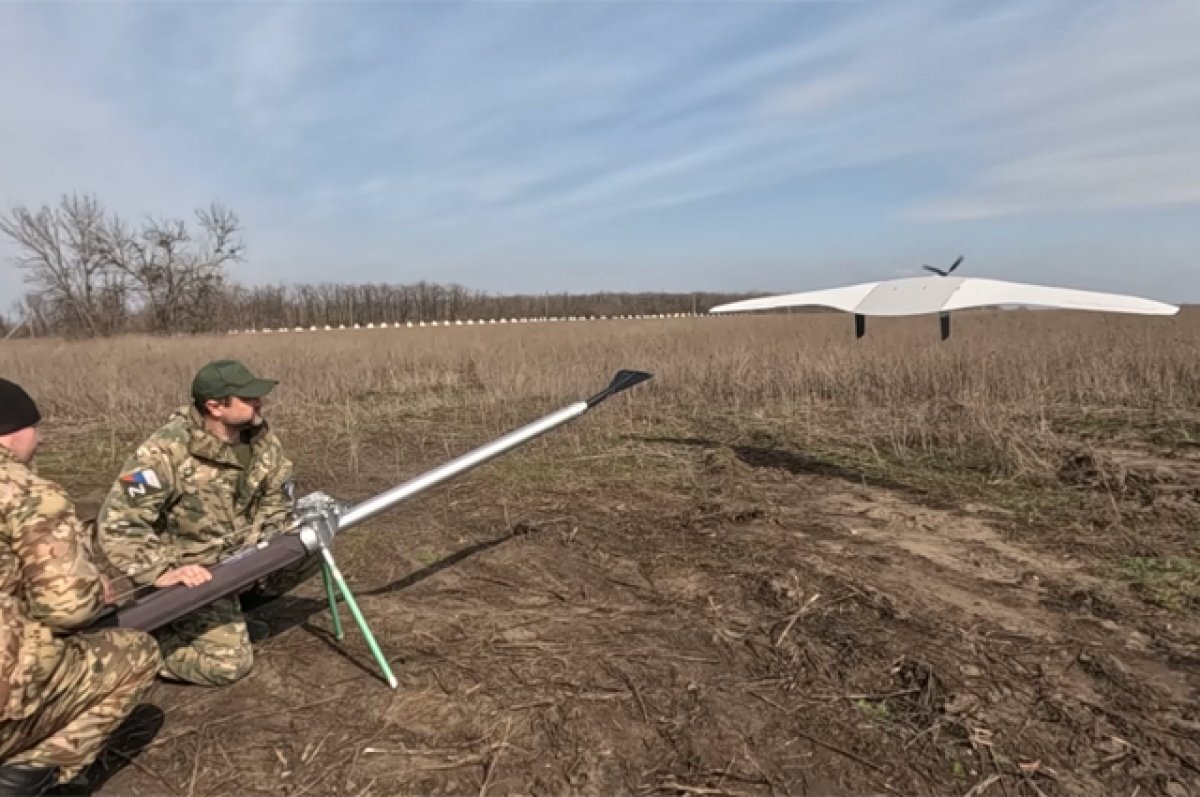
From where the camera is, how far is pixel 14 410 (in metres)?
2.14

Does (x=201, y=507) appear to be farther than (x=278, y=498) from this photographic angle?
No

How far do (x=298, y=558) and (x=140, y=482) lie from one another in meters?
0.80

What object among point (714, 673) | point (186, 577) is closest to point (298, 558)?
point (186, 577)

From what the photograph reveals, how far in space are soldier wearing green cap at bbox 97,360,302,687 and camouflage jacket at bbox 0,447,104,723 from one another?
2.62ft

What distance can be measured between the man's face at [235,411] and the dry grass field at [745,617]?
115cm

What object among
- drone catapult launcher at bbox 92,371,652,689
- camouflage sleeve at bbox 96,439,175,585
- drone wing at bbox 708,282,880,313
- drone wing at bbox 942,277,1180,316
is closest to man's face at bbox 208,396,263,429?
camouflage sleeve at bbox 96,439,175,585

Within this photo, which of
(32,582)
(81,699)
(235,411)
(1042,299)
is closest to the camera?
(32,582)

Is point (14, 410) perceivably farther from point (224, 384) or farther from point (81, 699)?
point (224, 384)

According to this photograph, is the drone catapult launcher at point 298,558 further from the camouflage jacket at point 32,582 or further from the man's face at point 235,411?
the man's face at point 235,411

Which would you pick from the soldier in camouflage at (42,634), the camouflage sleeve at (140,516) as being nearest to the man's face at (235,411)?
the camouflage sleeve at (140,516)

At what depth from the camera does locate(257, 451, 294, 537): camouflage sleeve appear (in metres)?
3.61

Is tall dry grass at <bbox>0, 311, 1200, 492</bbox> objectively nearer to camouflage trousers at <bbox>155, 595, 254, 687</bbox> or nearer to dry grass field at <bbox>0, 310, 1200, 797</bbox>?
dry grass field at <bbox>0, 310, 1200, 797</bbox>

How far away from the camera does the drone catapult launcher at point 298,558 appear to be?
260 cm

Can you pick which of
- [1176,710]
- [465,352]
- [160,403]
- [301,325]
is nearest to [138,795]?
[1176,710]
